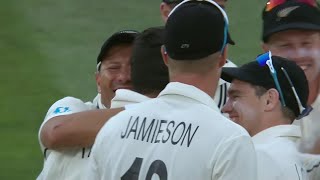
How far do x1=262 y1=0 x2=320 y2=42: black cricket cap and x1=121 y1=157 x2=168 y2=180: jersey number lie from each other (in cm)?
151

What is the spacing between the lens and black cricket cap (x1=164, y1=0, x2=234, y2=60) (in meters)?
3.41

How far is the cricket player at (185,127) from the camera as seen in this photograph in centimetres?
329

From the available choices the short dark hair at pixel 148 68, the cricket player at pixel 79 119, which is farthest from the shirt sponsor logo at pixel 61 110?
the short dark hair at pixel 148 68

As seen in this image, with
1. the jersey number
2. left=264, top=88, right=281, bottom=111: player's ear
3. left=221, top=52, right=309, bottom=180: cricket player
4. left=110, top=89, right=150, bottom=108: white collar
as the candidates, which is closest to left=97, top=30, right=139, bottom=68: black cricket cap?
left=110, top=89, right=150, bottom=108: white collar

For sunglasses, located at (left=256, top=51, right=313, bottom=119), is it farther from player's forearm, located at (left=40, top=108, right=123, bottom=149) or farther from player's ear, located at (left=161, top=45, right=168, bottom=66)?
player's forearm, located at (left=40, top=108, right=123, bottom=149)

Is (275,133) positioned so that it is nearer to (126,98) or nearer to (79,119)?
(126,98)

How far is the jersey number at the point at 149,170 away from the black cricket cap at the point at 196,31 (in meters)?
0.39

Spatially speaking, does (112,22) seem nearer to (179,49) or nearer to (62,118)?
(62,118)

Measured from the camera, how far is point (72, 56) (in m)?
9.49

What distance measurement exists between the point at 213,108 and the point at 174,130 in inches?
6.3

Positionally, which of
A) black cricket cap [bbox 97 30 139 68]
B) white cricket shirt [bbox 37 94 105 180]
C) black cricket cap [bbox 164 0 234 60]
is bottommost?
white cricket shirt [bbox 37 94 105 180]

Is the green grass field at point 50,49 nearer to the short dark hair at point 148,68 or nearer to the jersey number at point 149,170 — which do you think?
the short dark hair at point 148,68

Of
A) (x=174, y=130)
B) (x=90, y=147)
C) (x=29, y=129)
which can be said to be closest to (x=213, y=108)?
(x=174, y=130)

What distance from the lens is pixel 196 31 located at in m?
3.43
